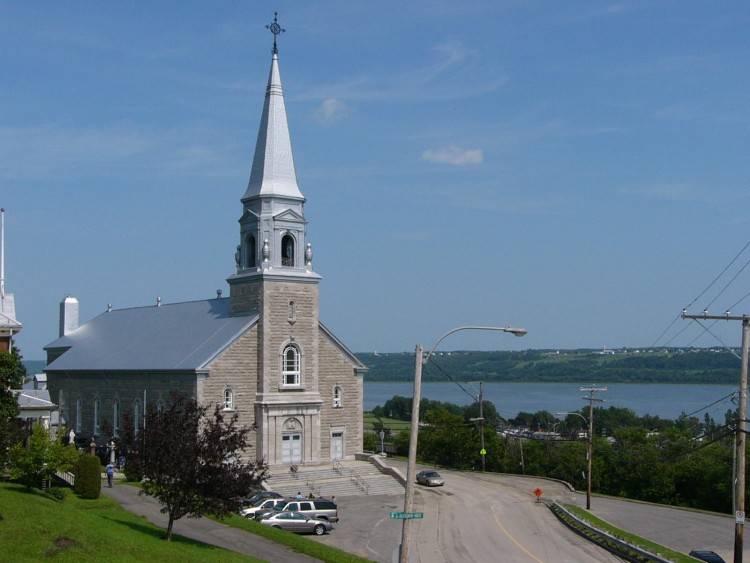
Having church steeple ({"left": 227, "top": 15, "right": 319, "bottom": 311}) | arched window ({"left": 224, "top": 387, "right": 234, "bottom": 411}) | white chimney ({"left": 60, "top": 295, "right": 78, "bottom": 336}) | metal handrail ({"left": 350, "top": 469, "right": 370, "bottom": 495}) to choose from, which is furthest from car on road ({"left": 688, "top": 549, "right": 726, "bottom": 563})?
white chimney ({"left": 60, "top": 295, "right": 78, "bottom": 336})

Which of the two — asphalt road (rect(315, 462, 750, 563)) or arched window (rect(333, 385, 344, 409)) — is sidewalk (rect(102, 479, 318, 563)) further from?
arched window (rect(333, 385, 344, 409))

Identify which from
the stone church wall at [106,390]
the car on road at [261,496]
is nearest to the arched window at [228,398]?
the stone church wall at [106,390]

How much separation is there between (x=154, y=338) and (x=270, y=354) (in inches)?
453

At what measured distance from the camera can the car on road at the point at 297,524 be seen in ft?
128

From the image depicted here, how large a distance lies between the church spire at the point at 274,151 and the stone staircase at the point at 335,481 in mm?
15093

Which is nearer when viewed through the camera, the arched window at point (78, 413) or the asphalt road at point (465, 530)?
the asphalt road at point (465, 530)

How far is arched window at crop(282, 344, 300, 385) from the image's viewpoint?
177 ft

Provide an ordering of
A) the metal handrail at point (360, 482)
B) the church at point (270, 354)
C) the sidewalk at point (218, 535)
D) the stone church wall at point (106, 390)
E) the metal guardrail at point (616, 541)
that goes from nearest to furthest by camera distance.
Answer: the sidewalk at point (218, 535) → the metal guardrail at point (616, 541) → the metal handrail at point (360, 482) → the church at point (270, 354) → the stone church wall at point (106, 390)

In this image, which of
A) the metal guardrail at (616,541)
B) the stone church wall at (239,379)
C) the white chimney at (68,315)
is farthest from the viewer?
the white chimney at (68,315)

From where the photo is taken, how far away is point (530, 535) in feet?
134

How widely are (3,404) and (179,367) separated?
71.0 ft

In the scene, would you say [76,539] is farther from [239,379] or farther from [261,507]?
[239,379]

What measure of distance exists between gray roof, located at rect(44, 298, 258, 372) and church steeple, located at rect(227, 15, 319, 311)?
2475 mm

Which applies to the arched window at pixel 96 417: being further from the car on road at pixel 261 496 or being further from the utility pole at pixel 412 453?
the utility pole at pixel 412 453
